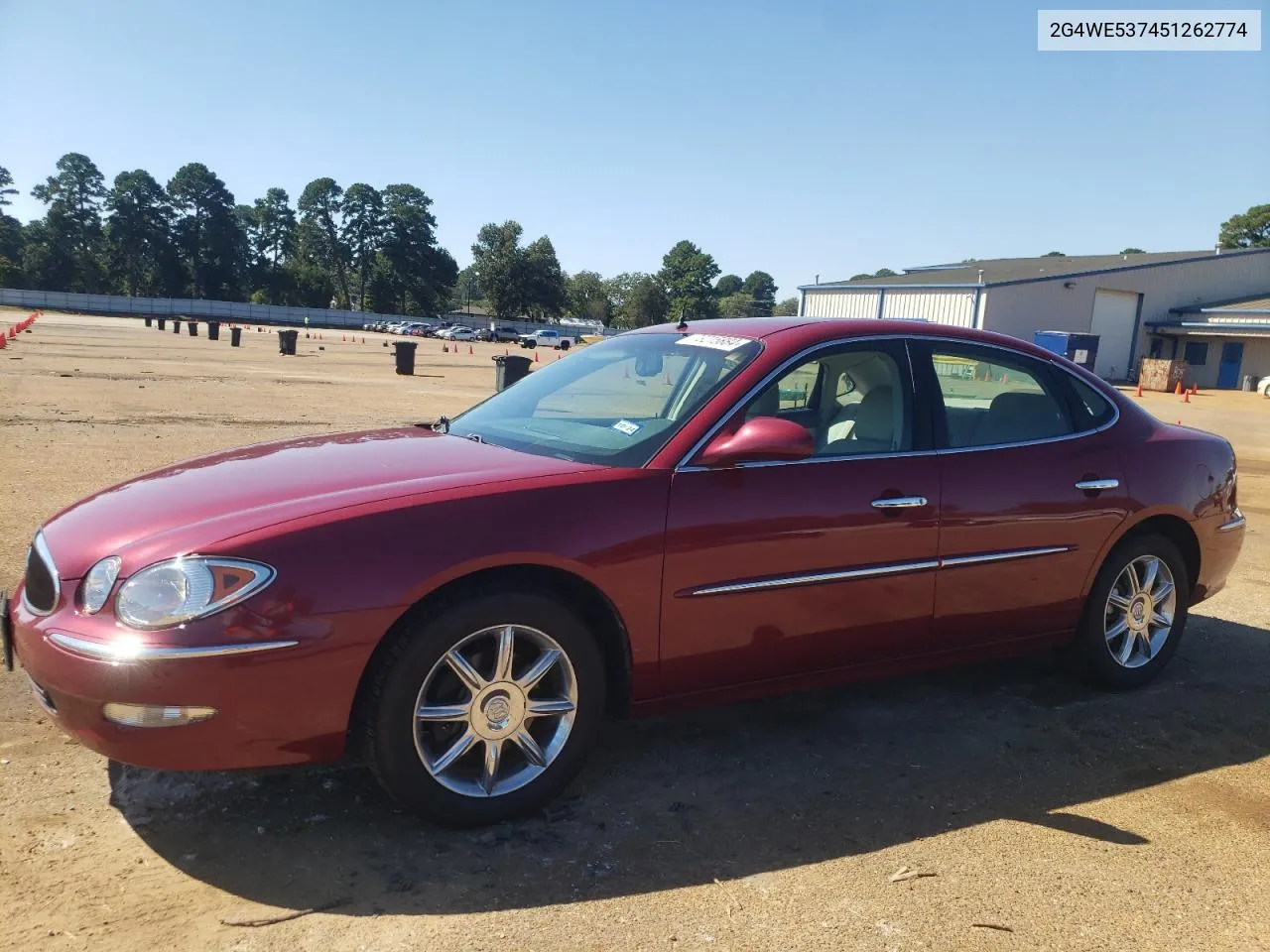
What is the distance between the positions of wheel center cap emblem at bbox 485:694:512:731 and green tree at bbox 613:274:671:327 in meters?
124

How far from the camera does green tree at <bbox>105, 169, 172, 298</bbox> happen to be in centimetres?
10606

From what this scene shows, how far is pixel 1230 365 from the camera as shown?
46.8 metres

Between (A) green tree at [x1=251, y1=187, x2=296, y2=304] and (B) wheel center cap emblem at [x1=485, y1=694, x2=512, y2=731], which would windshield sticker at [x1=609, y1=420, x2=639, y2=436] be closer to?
(B) wheel center cap emblem at [x1=485, y1=694, x2=512, y2=731]

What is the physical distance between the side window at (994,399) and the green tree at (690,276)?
127 metres

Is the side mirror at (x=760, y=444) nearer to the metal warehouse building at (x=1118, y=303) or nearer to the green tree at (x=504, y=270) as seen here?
the metal warehouse building at (x=1118, y=303)

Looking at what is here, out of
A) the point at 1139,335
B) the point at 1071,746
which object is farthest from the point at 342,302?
the point at 1071,746

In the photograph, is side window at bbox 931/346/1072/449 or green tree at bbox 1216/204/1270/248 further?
green tree at bbox 1216/204/1270/248

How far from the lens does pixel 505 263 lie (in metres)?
115

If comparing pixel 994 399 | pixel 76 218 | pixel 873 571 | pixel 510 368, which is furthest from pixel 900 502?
pixel 76 218

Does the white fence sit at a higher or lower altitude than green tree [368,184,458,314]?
lower

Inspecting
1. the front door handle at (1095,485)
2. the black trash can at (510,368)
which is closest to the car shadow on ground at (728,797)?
the front door handle at (1095,485)

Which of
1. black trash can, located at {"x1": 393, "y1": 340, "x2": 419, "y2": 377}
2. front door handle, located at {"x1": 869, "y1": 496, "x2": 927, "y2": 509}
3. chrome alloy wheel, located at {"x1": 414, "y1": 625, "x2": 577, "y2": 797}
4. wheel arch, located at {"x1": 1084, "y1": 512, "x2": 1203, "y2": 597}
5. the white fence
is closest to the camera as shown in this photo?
chrome alloy wheel, located at {"x1": 414, "y1": 625, "x2": 577, "y2": 797}

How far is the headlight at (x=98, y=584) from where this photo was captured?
2.69 metres

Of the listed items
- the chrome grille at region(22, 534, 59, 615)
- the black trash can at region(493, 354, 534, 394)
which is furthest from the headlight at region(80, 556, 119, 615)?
the black trash can at region(493, 354, 534, 394)
